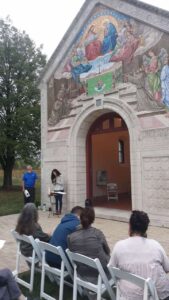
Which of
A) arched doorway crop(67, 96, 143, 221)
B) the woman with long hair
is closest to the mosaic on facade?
arched doorway crop(67, 96, 143, 221)

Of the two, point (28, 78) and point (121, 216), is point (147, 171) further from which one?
point (28, 78)

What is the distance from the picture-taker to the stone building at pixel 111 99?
902 cm

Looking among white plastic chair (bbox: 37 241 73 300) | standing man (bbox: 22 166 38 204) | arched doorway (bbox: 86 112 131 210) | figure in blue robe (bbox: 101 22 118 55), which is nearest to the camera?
white plastic chair (bbox: 37 241 73 300)

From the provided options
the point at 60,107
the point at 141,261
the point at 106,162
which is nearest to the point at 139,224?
the point at 141,261

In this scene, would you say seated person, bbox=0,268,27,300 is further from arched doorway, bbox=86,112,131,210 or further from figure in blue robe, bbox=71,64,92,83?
figure in blue robe, bbox=71,64,92,83

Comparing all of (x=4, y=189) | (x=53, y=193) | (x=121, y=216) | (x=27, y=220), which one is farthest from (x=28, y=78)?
(x=27, y=220)

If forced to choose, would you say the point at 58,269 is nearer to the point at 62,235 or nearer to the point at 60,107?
the point at 62,235

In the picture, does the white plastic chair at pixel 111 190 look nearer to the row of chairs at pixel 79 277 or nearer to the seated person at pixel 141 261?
the row of chairs at pixel 79 277

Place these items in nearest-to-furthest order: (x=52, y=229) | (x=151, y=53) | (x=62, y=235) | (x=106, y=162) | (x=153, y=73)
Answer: (x=62, y=235)
(x=52, y=229)
(x=153, y=73)
(x=151, y=53)
(x=106, y=162)

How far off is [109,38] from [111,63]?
0.91m

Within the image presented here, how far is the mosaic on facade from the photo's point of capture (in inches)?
360

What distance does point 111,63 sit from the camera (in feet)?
33.8

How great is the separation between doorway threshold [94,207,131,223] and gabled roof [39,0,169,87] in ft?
18.9

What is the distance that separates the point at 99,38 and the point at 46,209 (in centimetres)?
672
